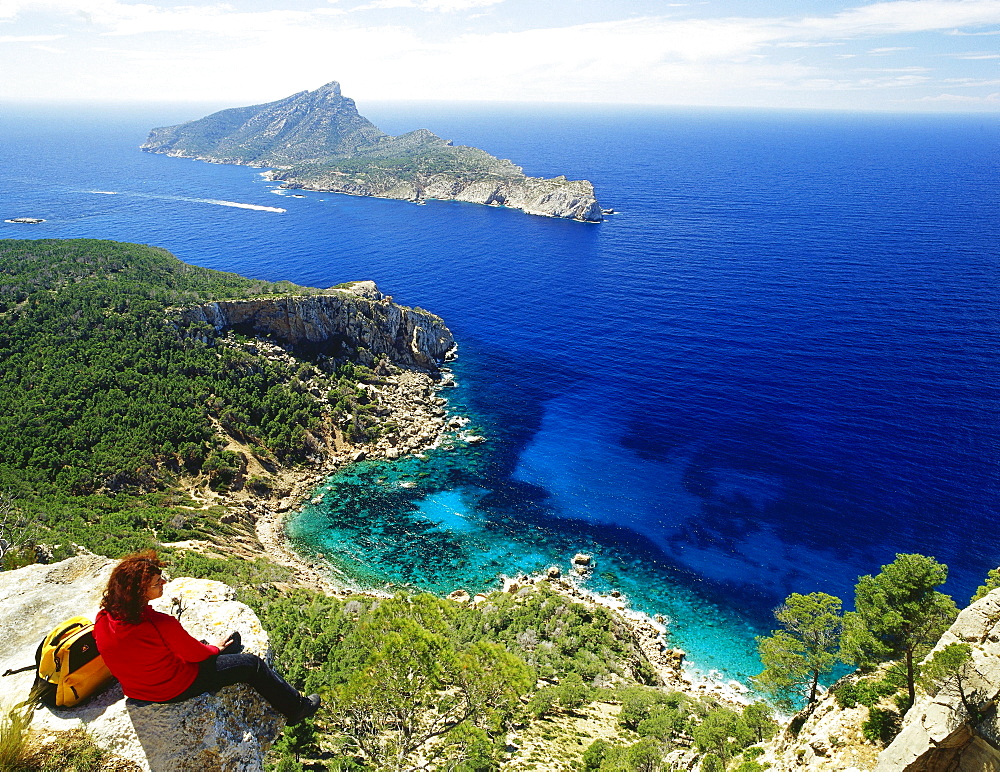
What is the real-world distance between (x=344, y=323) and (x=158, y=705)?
255 feet

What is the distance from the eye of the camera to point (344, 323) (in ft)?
270

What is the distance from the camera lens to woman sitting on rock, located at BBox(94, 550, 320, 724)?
298 inches

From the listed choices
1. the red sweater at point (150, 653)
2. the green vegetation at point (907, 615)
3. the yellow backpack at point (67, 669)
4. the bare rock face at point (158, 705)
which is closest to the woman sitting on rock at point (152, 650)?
the red sweater at point (150, 653)

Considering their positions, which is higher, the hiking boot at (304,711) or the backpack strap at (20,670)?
the backpack strap at (20,670)

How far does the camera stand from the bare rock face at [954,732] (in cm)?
1559

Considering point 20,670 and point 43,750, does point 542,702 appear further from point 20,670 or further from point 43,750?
point 43,750

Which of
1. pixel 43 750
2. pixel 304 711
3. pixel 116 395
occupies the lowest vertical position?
pixel 116 395

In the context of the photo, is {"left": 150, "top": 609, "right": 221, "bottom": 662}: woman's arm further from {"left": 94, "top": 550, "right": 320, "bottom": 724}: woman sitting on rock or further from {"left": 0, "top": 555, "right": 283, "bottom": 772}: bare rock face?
{"left": 0, "top": 555, "right": 283, "bottom": 772}: bare rock face

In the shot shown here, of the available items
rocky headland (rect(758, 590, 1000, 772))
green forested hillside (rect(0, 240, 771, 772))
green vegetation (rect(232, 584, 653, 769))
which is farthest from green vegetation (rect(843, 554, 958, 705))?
green vegetation (rect(232, 584, 653, 769))

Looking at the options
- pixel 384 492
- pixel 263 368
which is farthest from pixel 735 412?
pixel 263 368

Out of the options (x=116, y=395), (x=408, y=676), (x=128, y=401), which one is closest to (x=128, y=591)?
(x=408, y=676)

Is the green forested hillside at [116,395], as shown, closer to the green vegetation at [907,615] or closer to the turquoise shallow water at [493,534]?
the turquoise shallow water at [493,534]

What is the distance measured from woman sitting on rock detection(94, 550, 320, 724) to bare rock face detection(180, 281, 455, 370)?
75927 mm

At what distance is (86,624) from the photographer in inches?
345
